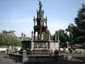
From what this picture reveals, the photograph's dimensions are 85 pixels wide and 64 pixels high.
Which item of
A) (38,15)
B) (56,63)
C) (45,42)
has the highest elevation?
(38,15)

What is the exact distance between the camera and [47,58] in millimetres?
23297

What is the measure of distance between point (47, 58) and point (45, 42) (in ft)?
24.7

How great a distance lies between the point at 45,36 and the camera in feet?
123

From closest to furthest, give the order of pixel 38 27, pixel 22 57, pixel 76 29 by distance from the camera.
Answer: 1. pixel 22 57
2. pixel 38 27
3. pixel 76 29

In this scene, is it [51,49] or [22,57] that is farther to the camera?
[51,49]

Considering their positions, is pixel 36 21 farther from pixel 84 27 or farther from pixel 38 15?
pixel 84 27

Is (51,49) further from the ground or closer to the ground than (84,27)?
closer to the ground

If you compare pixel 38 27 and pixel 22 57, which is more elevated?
pixel 38 27

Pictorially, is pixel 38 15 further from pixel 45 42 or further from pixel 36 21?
pixel 45 42

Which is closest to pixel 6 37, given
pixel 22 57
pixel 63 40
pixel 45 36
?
pixel 63 40

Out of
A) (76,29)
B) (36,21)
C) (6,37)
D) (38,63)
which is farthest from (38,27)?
(6,37)

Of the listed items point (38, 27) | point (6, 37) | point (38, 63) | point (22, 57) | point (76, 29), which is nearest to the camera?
point (38, 63)

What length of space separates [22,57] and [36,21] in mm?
12696

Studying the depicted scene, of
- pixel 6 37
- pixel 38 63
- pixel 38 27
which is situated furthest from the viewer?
pixel 6 37
